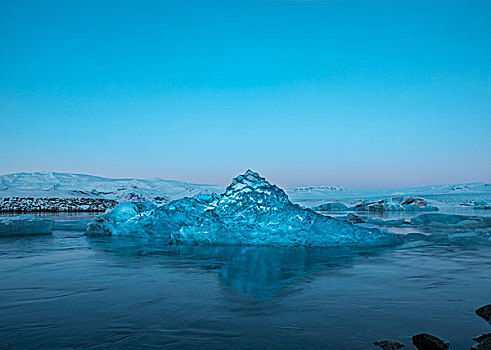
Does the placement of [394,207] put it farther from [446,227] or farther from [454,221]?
[446,227]

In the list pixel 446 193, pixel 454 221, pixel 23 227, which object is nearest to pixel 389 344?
pixel 23 227

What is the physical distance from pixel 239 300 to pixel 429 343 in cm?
132

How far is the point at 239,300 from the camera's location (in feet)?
8.95

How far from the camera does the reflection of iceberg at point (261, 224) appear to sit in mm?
6203

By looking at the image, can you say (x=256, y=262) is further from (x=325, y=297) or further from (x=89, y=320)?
(x=89, y=320)

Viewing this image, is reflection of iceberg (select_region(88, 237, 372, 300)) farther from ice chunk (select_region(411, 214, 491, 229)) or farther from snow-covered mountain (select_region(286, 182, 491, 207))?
snow-covered mountain (select_region(286, 182, 491, 207))

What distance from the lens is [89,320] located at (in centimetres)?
228

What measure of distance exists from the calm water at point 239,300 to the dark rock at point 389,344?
0.18ft

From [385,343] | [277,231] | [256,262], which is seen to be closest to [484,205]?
[277,231]

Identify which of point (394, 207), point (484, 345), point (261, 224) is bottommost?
point (394, 207)

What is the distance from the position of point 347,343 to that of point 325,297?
2.92 ft

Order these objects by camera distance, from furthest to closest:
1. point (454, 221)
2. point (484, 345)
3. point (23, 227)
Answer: point (454, 221) → point (23, 227) → point (484, 345)

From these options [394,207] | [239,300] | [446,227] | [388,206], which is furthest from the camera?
[388,206]

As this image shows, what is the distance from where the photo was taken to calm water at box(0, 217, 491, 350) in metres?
2.00
